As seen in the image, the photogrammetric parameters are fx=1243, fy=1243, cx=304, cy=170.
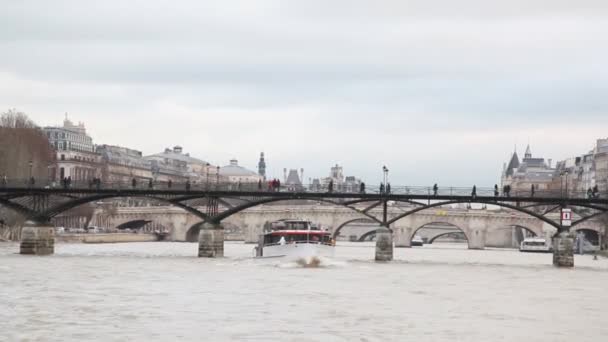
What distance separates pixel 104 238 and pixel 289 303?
85.3 meters

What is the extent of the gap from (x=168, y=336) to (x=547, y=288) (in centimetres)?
2892

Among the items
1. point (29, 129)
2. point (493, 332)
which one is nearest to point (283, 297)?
point (493, 332)

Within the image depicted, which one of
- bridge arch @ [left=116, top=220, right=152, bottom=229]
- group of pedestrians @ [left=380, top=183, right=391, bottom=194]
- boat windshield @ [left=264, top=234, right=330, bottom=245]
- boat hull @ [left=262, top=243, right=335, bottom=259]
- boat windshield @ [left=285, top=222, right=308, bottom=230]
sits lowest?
boat hull @ [left=262, top=243, right=335, bottom=259]

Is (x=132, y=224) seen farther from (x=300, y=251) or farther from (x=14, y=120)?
(x=300, y=251)

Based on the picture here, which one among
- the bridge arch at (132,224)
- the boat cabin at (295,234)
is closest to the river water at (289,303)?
the boat cabin at (295,234)

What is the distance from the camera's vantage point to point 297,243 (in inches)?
3268

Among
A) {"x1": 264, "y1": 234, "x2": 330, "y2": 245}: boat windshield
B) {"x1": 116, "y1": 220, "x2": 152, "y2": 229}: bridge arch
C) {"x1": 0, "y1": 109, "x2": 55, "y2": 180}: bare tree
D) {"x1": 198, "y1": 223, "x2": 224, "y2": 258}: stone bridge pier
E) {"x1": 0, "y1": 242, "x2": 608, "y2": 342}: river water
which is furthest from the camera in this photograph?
{"x1": 116, "y1": 220, "x2": 152, "y2": 229}: bridge arch

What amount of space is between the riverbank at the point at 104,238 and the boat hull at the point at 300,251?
44.7 metres

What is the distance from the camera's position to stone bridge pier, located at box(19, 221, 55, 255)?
286ft

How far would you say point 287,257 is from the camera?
82750mm

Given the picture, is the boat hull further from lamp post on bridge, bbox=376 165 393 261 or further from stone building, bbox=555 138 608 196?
stone building, bbox=555 138 608 196

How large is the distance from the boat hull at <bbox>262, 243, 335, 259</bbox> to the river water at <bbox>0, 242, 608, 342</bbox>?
3.93m

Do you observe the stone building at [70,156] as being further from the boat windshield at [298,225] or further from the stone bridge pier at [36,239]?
the boat windshield at [298,225]

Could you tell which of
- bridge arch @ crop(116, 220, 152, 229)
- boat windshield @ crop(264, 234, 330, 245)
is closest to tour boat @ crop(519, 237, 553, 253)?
bridge arch @ crop(116, 220, 152, 229)
